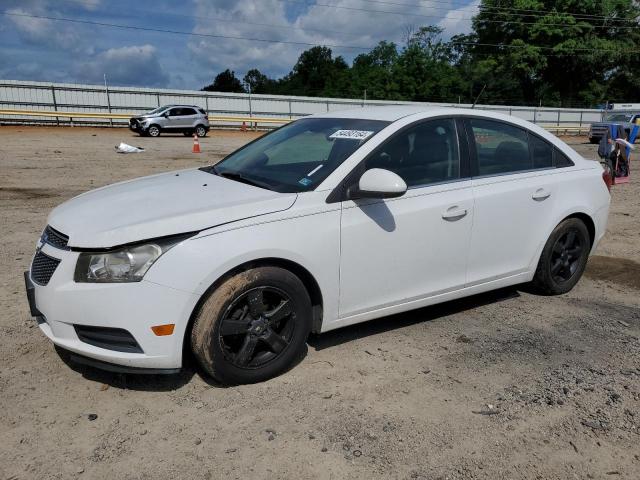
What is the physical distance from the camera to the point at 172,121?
28.6 metres

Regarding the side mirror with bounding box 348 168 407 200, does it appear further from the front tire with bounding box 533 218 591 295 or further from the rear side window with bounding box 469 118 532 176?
the front tire with bounding box 533 218 591 295

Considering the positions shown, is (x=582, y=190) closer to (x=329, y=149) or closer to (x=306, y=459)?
(x=329, y=149)

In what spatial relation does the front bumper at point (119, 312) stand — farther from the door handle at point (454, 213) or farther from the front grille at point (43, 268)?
the door handle at point (454, 213)

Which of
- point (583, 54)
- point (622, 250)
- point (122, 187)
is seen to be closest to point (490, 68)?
point (583, 54)

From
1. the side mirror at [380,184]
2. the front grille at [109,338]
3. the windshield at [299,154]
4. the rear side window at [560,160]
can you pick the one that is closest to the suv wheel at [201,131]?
the windshield at [299,154]

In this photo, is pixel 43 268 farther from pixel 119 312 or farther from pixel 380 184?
pixel 380 184

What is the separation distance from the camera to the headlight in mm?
2918

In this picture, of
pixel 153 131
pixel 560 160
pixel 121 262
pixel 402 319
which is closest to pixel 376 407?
A: pixel 402 319

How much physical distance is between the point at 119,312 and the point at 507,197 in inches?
115

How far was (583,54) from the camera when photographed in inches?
2319

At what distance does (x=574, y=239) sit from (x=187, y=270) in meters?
3.59

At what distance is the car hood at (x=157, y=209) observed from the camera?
295cm

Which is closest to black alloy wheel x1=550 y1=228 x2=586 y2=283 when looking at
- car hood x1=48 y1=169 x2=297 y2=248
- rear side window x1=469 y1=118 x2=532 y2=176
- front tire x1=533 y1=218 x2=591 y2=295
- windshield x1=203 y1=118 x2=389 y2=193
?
front tire x1=533 y1=218 x2=591 y2=295

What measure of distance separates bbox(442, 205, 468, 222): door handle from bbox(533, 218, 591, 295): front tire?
1.14 metres
